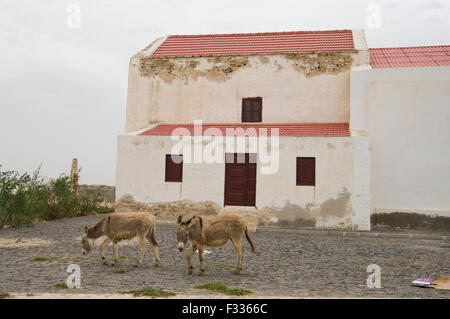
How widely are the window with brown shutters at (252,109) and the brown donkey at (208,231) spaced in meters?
11.3

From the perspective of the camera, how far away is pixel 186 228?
24.5 ft

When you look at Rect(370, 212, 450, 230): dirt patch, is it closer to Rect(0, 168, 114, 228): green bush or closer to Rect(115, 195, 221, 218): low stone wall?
Rect(115, 195, 221, 218): low stone wall

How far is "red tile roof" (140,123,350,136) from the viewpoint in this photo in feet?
53.6

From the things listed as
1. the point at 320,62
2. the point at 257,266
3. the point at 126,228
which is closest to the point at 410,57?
the point at 320,62

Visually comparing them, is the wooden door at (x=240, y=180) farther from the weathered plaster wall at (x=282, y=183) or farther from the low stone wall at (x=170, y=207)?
the low stone wall at (x=170, y=207)

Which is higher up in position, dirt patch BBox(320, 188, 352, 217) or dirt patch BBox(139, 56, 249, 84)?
dirt patch BBox(139, 56, 249, 84)

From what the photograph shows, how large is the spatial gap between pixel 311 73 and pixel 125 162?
372 inches

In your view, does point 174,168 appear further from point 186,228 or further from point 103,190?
point 103,190

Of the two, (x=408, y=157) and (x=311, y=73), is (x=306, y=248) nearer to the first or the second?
(x=408, y=157)

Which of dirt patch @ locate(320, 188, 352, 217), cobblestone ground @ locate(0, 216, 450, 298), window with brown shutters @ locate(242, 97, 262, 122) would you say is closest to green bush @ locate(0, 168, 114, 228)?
cobblestone ground @ locate(0, 216, 450, 298)

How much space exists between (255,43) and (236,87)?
3.04 m

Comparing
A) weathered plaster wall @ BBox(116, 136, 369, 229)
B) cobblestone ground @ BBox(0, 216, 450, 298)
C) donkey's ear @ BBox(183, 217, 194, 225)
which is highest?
weathered plaster wall @ BBox(116, 136, 369, 229)

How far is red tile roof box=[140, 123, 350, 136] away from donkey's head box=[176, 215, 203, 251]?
9.14 m

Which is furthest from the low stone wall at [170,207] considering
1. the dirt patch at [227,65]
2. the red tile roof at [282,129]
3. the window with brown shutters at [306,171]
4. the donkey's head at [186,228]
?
the donkey's head at [186,228]
